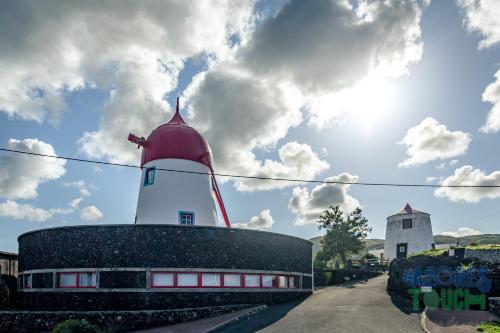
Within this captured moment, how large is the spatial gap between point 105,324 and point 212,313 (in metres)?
5.36

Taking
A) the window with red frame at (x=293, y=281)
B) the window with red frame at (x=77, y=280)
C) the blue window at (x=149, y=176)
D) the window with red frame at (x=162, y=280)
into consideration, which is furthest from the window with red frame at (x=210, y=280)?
the blue window at (x=149, y=176)

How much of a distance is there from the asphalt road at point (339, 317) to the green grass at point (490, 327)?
7.20 ft

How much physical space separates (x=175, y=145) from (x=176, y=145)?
0.07 m

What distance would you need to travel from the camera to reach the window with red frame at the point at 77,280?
74.4ft

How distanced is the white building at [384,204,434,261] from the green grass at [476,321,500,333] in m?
28.3

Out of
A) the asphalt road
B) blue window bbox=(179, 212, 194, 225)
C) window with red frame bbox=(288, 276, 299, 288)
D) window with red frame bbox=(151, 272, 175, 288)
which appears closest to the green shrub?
window with red frame bbox=(151, 272, 175, 288)

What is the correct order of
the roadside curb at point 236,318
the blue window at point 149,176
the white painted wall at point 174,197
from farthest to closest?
1. the blue window at point 149,176
2. the white painted wall at point 174,197
3. the roadside curb at point 236,318

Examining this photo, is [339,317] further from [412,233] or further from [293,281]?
[412,233]

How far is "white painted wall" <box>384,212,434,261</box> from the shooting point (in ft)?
149

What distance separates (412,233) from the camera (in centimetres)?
4644

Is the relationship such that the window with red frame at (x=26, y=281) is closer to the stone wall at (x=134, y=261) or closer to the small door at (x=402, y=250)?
the stone wall at (x=134, y=261)

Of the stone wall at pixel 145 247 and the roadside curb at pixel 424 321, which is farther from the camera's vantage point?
the stone wall at pixel 145 247

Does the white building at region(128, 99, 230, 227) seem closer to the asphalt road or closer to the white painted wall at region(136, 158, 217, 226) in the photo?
the white painted wall at region(136, 158, 217, 226)

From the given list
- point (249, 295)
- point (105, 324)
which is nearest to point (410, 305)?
point (249, 295)
